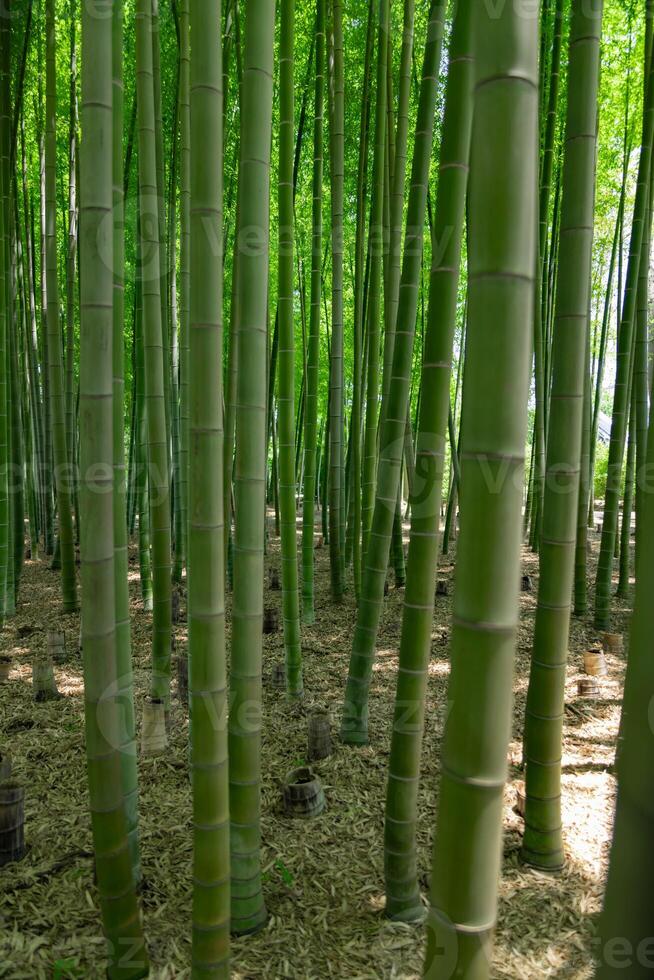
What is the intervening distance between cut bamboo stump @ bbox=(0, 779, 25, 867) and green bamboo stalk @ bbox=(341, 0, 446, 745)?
1130 millimetres

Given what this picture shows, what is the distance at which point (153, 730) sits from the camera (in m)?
2.42

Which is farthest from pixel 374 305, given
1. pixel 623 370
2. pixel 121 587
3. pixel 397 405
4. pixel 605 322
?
pixel 605 322

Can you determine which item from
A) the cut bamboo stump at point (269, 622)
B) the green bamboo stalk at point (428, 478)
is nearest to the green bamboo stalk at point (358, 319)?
the cut bamboo stump at point (269, 622)

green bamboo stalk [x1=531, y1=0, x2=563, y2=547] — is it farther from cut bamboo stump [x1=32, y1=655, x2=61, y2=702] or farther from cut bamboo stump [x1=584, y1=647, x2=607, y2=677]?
cut bamboo stump [x1=32, y1=655, x2=61, y2=702]

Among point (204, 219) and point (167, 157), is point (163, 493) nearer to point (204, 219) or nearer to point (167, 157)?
point (204, 219)

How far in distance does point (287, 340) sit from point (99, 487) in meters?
1.28

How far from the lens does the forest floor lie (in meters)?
1.51

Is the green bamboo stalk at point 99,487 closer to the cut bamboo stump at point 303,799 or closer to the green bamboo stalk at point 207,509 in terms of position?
the green bamboo stalk at point 207,509

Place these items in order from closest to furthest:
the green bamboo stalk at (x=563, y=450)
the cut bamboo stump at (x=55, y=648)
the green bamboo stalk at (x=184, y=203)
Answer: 1. the green bamboo stalk at (x=563, y=450)
2. the green bamboo stalk at (x=184, y=203)
3. the cut bamboo stump at (x=55, y=648)

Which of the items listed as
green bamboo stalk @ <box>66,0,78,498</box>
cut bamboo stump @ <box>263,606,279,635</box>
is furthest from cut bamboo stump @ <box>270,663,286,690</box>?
green bamboo stalk @ <box>66,0,78,498</box>

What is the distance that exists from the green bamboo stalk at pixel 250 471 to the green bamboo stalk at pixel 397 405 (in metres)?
0.54

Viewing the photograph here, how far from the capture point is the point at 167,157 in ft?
15.8

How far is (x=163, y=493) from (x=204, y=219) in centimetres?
145

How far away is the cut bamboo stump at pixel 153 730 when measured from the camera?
241cm
